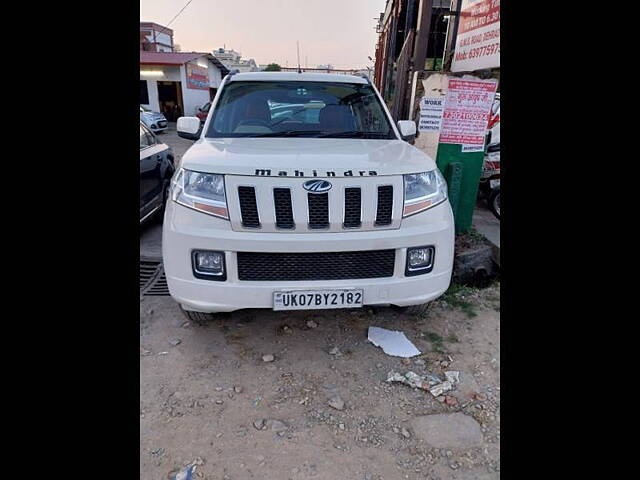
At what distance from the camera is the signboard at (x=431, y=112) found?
373cm

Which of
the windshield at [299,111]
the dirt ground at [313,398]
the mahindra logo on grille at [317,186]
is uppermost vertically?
the windshield at [299,111]

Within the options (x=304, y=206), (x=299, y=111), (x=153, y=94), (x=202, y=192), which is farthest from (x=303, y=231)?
(x=153, y=94)

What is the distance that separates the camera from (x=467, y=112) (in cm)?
364

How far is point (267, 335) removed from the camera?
8.84 ft

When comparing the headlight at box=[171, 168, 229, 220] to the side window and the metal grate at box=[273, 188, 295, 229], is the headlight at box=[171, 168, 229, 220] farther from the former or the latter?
the side window

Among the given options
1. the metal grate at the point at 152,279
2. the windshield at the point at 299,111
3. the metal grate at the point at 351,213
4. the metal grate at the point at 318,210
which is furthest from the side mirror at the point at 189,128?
the metal grate at the point at 351,213

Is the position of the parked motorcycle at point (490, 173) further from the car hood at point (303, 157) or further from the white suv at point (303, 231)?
the white suv at point (303, 231)

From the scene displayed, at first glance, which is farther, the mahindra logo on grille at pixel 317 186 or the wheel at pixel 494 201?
the wheel at pixel 494 201

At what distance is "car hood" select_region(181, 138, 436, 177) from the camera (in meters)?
2.21

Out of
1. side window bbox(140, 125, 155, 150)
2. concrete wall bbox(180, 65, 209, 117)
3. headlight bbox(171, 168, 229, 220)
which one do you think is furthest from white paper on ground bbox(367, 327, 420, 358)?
concrete wall bbox(180, 65, 209, 117)

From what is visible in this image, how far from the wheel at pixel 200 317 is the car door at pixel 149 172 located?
6.80 feet

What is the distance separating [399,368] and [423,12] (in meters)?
4.05
